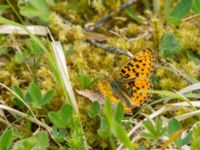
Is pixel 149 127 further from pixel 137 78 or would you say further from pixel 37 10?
pixel 37 10

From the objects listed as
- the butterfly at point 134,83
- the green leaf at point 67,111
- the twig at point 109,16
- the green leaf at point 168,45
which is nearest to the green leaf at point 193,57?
the green leaf at point 168,45

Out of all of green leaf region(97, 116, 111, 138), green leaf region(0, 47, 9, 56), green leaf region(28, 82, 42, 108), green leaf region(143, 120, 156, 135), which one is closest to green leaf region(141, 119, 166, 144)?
green leaf region(143, 120, 156, 135)

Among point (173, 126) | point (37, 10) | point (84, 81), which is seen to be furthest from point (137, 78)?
point (37, 10)

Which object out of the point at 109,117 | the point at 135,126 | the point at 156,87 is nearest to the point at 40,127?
the point at 135,126

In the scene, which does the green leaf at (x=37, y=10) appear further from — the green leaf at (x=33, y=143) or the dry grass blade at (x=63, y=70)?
the green leaf at (x=33, y=143)

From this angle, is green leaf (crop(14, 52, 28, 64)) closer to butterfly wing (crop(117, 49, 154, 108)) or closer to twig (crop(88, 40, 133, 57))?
twig (crop(88, 40, 133, 57))

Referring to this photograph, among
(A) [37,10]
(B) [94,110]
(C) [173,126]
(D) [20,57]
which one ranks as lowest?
(C) [173,126]
